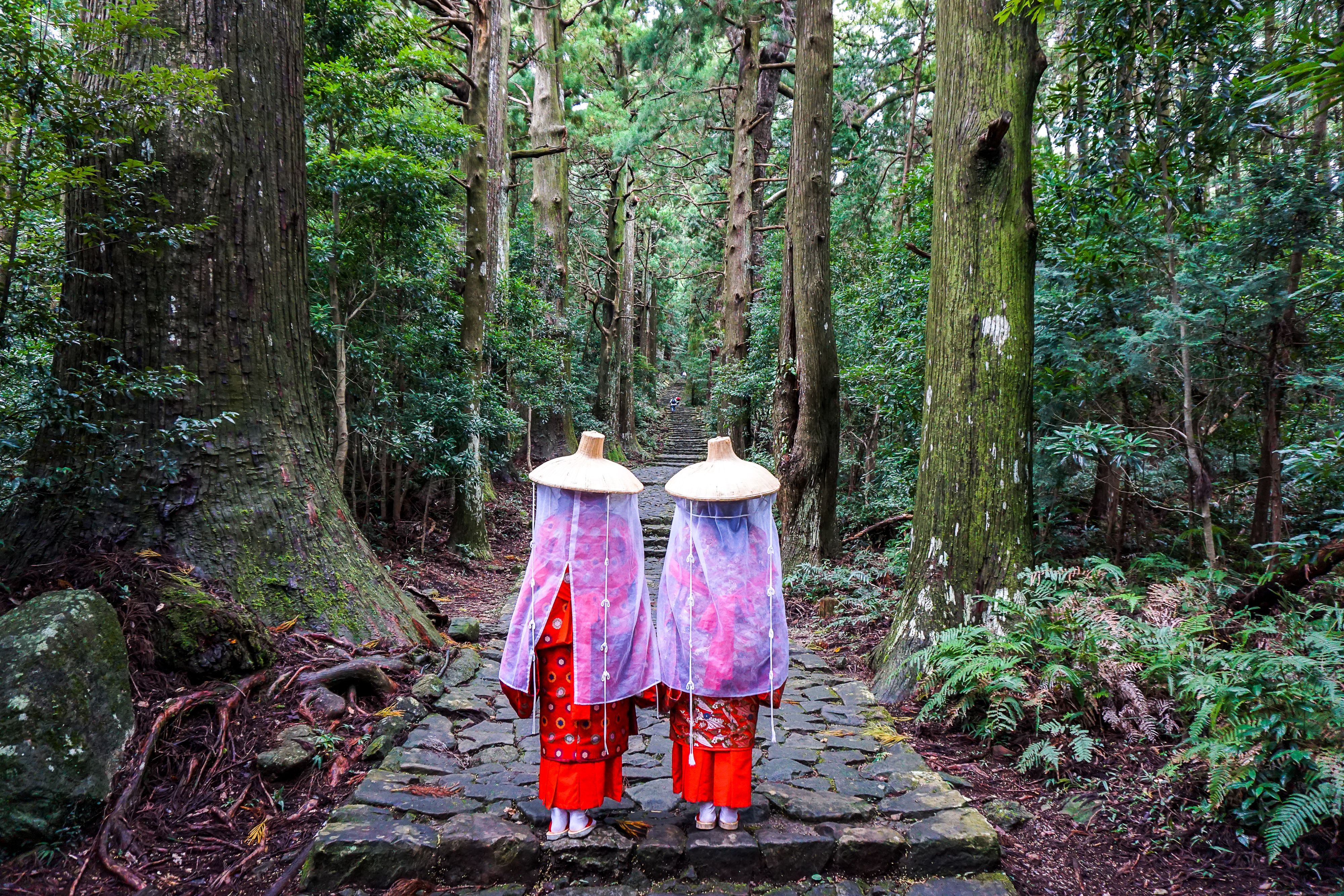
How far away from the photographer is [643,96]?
1620 cm

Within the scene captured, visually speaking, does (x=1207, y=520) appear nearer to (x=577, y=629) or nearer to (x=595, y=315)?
(x=577, y=629)

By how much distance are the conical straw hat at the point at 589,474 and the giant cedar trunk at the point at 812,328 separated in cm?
521

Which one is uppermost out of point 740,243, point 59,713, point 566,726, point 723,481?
point 740,243

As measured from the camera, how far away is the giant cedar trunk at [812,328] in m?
7.95

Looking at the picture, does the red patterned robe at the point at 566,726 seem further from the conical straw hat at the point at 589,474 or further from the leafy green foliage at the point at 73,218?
the leafy green foliage at the point at 73,218

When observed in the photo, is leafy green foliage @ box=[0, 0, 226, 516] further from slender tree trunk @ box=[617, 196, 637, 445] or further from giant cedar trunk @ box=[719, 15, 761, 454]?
slender tree trunk @ box=[617, 196, 637, 445]

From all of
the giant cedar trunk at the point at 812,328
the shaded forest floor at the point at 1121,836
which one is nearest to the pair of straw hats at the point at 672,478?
the shaded forest floor at the point at 1121,836

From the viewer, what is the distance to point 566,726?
2.83 meters

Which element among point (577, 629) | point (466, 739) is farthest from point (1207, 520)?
point (466, 739)

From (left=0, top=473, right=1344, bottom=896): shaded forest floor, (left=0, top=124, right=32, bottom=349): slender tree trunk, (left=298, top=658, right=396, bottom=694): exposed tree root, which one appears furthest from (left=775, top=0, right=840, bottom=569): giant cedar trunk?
(left=0, top=124, right=32, bottom=349): slender tree trunk

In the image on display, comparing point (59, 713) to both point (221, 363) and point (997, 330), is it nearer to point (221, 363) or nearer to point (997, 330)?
point (221, 363)

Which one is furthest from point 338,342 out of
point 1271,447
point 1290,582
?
point 1271,447

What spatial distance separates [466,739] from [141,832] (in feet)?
Answer: 4.69

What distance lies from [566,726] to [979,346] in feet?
11.7
